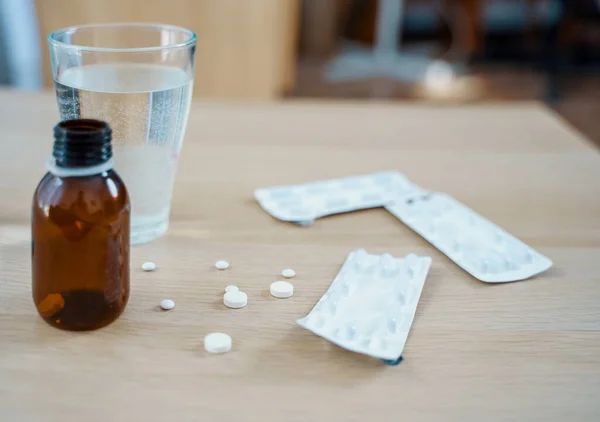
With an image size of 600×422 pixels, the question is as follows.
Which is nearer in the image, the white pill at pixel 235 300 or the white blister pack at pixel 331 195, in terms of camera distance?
the white pill at pixel 235 300

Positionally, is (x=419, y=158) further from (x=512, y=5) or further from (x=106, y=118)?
(x=512, y=5)

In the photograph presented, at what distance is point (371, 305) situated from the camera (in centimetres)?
46

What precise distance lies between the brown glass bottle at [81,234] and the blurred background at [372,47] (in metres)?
1.29

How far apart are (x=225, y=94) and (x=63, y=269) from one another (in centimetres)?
139

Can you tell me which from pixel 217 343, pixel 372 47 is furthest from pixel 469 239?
pixel 372 47

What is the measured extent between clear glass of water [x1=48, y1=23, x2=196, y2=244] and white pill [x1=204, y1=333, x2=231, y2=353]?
158 millimetres

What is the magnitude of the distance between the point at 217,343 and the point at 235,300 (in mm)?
54

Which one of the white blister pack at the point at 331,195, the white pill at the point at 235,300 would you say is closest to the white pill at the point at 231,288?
the white pill at the point at 235,300

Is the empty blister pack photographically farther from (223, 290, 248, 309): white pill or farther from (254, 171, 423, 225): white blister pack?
(223, 290, 248, 309): white pill

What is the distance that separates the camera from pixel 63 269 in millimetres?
406

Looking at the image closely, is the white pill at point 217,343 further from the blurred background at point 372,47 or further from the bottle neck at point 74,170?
the blurred background at point 372,47

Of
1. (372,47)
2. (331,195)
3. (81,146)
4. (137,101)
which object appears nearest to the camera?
(81,146)

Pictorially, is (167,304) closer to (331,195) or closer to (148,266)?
(148,266)

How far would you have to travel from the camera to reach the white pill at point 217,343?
404mm
